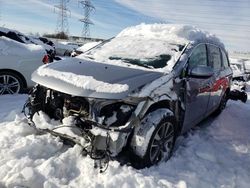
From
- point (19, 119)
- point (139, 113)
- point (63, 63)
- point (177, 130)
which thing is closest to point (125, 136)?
point (139, 113)

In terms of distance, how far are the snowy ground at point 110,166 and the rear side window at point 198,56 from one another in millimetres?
1216

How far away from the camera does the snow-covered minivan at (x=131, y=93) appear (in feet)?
12.9

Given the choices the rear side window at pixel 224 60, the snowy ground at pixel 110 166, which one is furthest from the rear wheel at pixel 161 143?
the rear side window at pixel 224 60

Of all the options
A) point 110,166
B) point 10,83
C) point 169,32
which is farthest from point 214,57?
point 10,83

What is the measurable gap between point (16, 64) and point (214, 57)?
4.16 metres

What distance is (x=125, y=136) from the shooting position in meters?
3.89

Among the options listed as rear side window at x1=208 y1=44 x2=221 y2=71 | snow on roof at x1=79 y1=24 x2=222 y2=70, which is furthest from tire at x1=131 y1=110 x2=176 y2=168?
rear side window at x1=208 y1=44 x2=221 y2=71

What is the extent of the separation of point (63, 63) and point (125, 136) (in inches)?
60.6

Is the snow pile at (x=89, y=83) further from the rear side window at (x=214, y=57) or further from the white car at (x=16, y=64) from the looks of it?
the white car at (x=16, y=64)

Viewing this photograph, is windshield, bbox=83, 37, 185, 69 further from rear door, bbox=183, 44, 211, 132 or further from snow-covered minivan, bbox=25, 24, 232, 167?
rear door, bbox=183, 44, 211, 132

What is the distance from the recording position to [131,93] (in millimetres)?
3918

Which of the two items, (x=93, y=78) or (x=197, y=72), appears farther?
(x=197, y=72)

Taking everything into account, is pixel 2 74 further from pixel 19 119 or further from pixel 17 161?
pixel 17 161

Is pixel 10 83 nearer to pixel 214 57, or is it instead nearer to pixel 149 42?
pixel 149 42
